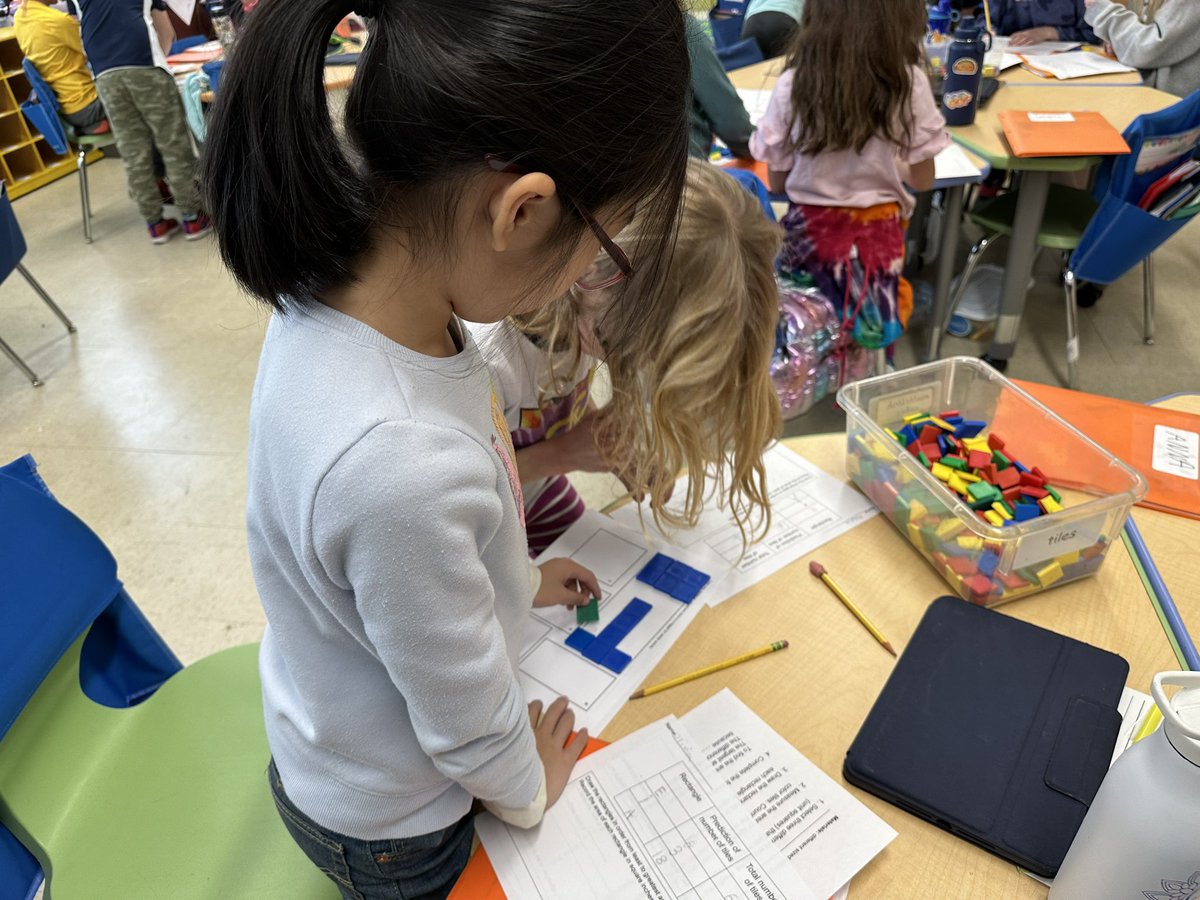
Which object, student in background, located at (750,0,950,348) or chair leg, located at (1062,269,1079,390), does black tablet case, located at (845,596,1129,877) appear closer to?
student in background, located at (750,0,950,348)

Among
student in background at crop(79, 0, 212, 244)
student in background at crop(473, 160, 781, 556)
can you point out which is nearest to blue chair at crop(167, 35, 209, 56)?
student in background at crop(79, 0, 212, 244)

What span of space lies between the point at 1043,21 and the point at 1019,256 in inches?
→ 57.3

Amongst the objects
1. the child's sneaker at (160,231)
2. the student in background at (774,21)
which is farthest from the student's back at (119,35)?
the student in background at (774,21)

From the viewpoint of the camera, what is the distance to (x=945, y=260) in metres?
2.43

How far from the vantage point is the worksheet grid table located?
2.22 feet

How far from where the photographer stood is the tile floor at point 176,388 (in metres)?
→ 2.17

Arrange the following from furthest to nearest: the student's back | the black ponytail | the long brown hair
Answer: the student's back
the long brown hair
the black ponytail

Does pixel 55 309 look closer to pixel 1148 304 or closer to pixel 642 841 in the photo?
pixel 642 841

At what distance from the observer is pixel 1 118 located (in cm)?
461

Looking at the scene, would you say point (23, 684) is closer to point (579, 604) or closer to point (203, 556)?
point (579, 604)

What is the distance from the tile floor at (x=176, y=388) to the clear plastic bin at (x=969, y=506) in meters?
1.26

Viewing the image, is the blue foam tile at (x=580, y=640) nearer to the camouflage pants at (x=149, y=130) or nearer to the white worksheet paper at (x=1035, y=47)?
the white worksheet paper at (x=1035, y=47)

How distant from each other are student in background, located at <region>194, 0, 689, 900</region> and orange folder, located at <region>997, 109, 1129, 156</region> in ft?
5.89

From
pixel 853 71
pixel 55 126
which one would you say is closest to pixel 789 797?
pixel 853 71
